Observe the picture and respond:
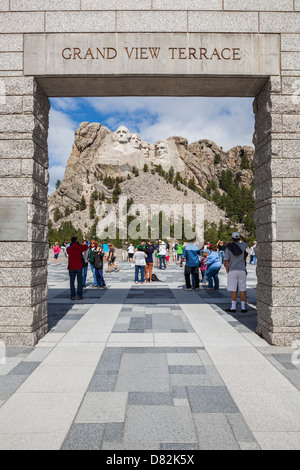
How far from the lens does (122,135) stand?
135m

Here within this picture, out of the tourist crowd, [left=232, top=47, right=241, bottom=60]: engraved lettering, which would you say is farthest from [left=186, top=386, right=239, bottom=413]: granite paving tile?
[left=232, top=47, right=241, bottom=60]: engraved lettering

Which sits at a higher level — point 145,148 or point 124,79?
point 145,148

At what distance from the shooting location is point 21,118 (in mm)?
5797

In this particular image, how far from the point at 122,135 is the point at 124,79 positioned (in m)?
135

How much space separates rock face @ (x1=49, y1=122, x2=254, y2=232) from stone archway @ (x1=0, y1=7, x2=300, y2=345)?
100730 millimetres

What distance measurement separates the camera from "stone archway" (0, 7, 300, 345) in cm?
565

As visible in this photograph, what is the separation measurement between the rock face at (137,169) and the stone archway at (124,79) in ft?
330

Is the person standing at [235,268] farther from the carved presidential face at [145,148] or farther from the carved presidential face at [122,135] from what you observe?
the carved presidential face at [145,148]

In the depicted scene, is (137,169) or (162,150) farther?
(162,150)

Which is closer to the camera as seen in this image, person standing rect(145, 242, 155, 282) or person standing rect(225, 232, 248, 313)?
person standing rect(225, 232, 248, 313)

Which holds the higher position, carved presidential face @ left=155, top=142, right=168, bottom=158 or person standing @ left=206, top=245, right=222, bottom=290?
carved presidential face @ left=155, top=142, right=168, bottom=158

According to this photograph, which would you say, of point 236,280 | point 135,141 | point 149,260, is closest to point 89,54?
point 236,280

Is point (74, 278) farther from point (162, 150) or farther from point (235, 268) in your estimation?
point (162, 150)

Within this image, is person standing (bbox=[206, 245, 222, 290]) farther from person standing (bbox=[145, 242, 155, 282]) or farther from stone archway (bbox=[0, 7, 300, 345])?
stone archway (bbox=[0, 7, 300, 345])
